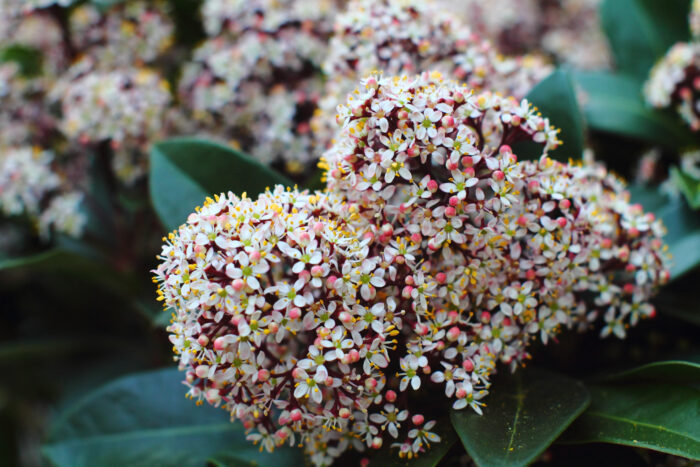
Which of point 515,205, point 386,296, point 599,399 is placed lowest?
point 599,399

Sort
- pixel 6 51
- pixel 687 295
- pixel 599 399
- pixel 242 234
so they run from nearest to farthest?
pixel 242 234 → pixel 599 399 → pixel 687 295 → pixel 6 51

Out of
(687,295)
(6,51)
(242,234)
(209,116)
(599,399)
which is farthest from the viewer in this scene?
(6,51)

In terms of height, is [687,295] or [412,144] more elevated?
[412,144]

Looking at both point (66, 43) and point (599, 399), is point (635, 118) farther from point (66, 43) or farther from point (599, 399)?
point (66, 43)

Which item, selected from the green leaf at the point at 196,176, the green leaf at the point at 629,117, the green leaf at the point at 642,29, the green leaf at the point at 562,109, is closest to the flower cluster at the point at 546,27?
the green leaf at the point at 642,29

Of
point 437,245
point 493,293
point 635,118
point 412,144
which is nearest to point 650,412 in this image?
point 493,293

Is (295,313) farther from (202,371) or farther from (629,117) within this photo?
(629,117)

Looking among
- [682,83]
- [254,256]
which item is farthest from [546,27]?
[254,256]

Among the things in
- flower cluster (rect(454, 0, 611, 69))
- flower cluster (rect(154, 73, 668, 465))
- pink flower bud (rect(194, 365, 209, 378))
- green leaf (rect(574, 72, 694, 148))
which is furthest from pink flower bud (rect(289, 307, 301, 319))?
flower cluster (rect(454, 0, 611, 69))
